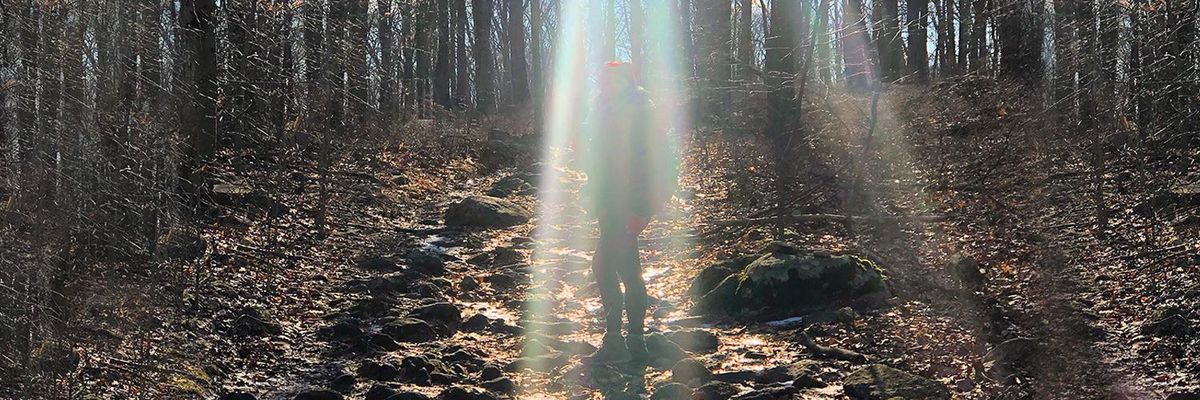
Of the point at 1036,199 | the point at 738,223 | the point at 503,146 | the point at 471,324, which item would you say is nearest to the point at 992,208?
the point at 1036,199

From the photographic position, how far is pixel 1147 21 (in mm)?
7148

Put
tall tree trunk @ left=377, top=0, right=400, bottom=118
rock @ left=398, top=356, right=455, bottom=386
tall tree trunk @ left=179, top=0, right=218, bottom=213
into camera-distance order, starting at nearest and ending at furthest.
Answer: rock @ left=398, top=356, right=455, bottom=386 → tall tree trunk @ left=179, top=0, right=218, bottom=213 → tall tree trunk @ left=377, top=0, right=400, bottom=118

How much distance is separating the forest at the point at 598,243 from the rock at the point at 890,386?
21 mm

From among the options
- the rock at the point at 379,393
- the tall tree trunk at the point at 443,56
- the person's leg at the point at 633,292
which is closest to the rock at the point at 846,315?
the person's leg at the point at 633,292

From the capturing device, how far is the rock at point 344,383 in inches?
221

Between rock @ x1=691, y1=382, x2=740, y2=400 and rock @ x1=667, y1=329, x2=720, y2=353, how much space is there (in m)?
0.86

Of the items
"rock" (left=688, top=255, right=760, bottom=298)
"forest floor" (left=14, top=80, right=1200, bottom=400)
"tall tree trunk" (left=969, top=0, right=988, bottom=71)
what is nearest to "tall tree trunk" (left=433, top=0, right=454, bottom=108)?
Answer: "tall tree trunk" (left=969, top=0, right=988, bottom=71)

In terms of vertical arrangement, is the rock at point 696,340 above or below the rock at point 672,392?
above

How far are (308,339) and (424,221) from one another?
598 centimetres

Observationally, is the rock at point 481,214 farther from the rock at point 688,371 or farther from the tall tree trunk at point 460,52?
the tall tree trunk at point 460,52

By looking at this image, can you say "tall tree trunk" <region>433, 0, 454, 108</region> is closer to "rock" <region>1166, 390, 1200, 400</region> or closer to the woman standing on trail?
the woman standing on trail

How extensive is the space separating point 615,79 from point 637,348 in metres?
1.70

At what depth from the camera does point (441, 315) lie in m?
7.31

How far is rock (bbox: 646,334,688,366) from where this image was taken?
6027mm
